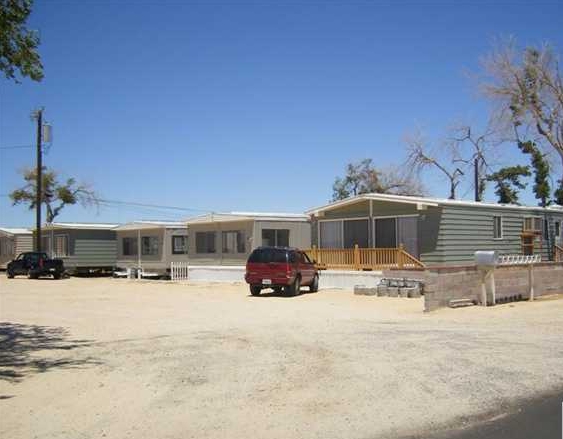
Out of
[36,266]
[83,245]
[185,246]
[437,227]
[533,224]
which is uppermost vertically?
[533,224]

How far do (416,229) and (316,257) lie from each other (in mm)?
4612

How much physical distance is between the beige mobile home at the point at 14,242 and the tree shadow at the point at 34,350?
116ft

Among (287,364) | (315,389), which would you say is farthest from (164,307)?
(315,389)

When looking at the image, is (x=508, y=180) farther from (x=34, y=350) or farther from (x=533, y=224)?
(x=34, y=350)

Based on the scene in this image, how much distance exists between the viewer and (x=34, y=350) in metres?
10.7

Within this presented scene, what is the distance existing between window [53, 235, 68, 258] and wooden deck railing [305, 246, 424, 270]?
1977 centimetres

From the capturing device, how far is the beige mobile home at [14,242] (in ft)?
155

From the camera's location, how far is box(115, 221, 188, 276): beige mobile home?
3741 centimetres

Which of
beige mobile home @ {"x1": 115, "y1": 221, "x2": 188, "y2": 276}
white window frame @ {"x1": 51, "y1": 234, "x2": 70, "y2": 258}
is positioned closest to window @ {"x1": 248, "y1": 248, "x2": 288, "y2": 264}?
beige mobile home @ {"x1": 115, "y1": 221, "x2": 188, "y2": 276}

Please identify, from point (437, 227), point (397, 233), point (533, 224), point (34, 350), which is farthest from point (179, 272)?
point (34, 350)

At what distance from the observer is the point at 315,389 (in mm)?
7762

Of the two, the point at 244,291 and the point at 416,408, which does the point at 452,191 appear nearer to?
the point at 244,291

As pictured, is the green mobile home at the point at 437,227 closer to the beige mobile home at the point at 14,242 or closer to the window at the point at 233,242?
the window at the point at 233,242

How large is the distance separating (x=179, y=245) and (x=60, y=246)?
904 centimetres
